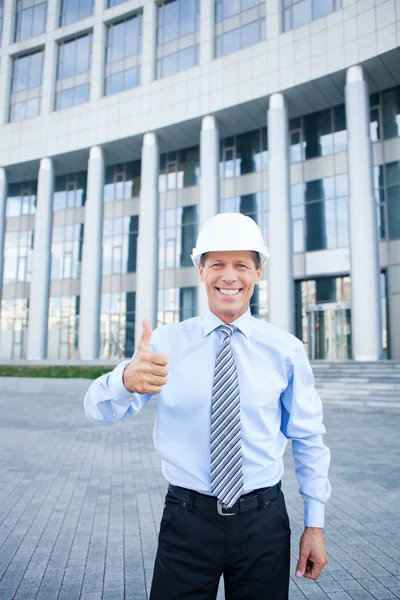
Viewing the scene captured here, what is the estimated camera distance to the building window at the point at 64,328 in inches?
1334

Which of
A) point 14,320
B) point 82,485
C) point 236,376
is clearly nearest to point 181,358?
point 236,376

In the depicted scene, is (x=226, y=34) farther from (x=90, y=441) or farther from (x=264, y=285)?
(x=90, y=441)

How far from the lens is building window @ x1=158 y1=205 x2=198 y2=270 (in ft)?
101

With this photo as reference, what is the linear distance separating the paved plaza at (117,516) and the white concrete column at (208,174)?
703 inches

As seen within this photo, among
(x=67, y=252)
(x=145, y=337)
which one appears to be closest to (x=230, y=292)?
(x=145, y=337)

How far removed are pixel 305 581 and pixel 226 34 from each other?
30.5 meters

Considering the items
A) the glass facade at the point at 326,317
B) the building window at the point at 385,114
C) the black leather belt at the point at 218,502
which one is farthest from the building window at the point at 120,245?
the black leather belt at the point at 218,502

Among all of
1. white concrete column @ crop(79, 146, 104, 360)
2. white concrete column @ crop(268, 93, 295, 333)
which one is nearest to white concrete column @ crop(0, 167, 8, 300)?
white concrete column @ crop(79, 146, 104, 360)

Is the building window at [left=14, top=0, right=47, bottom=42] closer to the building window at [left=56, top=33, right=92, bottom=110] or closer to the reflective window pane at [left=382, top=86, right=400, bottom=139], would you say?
the building window at [left=56, top=33, right=92, bottom=110]

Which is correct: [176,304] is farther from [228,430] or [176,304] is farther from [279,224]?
[228,430]

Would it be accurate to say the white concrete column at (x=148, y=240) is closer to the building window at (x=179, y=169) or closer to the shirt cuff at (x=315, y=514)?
the building window at (x=179, y=169)

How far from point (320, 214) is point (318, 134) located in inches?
198

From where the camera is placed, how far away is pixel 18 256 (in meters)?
36.6

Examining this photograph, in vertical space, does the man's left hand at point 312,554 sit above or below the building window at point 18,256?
below
